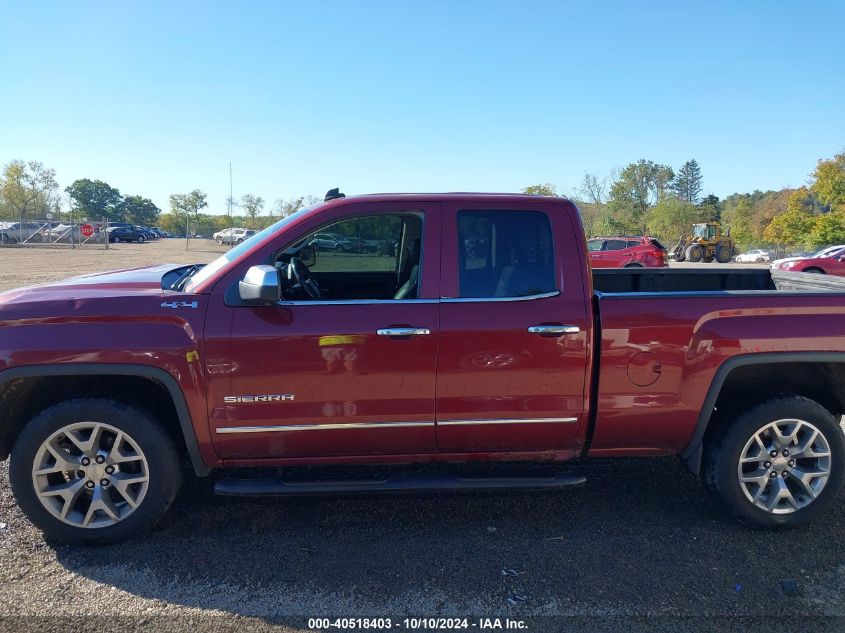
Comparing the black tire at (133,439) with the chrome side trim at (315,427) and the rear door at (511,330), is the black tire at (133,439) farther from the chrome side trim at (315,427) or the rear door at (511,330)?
the rear door at (511,330)

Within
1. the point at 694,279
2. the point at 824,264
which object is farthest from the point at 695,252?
the point at 694,279

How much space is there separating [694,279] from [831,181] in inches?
1895

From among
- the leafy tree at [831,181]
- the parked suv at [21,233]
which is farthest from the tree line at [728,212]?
the parked suv at [21,233]

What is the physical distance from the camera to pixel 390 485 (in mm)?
3230

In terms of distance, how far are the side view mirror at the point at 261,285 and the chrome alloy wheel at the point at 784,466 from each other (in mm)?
2840

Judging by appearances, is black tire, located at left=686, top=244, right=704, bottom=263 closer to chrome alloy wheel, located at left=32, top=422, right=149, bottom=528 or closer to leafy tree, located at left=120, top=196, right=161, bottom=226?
A: chrome alloy wheel, located at left=32, top=422, right=149, bottom=528

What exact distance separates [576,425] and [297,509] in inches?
71.5

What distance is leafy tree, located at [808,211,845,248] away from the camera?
41.8 metres

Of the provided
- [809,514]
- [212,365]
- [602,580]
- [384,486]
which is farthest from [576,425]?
[212,365]

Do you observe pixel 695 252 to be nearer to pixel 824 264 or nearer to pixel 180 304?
pixel 824 264

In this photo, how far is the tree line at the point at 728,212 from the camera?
4303cm

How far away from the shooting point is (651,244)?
24469 millimetres

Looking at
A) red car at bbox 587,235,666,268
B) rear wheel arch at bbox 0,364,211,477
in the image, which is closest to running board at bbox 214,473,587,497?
rear wheel arch at bbox 0,364,211,477

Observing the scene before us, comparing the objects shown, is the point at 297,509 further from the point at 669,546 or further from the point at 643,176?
the point at 643,176
